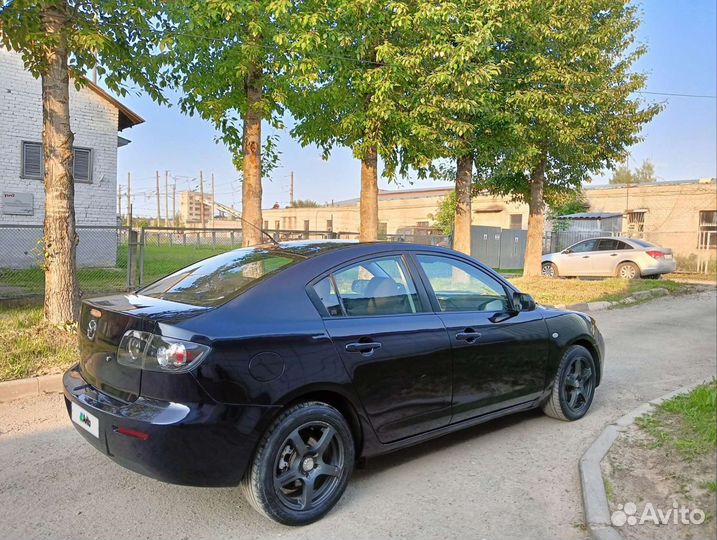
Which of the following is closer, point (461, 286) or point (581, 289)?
point (461, 286)

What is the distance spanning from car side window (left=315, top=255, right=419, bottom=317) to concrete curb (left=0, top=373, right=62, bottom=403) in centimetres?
366

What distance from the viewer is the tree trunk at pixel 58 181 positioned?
666 cm

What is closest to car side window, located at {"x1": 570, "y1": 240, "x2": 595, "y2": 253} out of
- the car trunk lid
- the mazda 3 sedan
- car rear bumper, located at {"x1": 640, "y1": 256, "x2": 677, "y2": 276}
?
car rear bumper, located at {"x1": 640, "y1": 256, "x2": 677, "y2": 276}

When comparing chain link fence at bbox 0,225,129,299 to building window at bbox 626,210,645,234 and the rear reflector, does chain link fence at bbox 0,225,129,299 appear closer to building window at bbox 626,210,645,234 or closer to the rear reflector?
the rear reflector

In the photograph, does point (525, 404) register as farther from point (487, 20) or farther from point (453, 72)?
point (487, 20)

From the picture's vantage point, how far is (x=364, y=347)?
343cm

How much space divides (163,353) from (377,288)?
4.78 ft

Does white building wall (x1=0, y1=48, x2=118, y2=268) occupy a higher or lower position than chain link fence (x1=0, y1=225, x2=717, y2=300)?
higher

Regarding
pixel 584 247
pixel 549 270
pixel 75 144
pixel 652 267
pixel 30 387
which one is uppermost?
pixel 75 144

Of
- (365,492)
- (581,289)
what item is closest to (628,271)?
(581,289)

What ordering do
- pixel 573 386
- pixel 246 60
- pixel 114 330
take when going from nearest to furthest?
pixel 114 330, pixel 573 386, pixel 246 60

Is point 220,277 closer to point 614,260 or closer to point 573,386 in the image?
point 573,386

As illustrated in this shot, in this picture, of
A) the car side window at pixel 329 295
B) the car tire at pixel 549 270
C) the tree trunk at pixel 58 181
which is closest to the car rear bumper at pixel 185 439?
the car side window at pixel 329 295

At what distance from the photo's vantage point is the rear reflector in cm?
286
